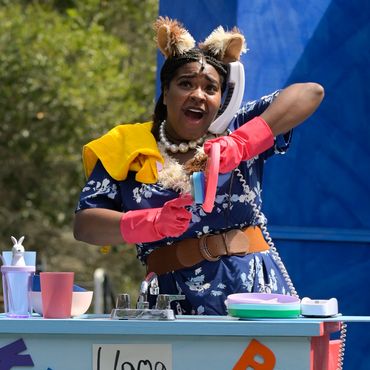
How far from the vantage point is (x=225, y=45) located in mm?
3531

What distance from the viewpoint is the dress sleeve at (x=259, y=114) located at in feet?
11.2

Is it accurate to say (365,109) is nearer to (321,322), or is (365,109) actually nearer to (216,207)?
(216,207)

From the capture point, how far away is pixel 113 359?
284 centimetres

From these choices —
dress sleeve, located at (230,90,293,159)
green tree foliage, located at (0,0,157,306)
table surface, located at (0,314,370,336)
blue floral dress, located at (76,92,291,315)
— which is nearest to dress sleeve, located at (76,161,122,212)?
blue floral dress, located at (76,92,291,315)

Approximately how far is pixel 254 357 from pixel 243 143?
640mm

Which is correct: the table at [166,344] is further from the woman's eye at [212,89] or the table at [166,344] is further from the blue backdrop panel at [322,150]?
the blue backdrop panel at [322,150]

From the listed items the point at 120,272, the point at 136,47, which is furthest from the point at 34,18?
→ the point at 120,272

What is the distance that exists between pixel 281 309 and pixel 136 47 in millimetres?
Result: 9124

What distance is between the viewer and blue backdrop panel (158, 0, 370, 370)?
14.8 ft

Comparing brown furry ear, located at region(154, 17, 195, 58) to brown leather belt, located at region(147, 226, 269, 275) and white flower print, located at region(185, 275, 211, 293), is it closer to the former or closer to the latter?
brown leather belt, located at region(147, 226, 269, 275)

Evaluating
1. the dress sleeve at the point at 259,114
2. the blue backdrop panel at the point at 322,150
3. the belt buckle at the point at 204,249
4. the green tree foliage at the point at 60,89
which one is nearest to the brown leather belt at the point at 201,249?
the belt buckle at the point at 204,249

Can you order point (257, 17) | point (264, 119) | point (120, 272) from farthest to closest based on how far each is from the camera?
point (120, 272)
point (257, 17)
point (264, 119)

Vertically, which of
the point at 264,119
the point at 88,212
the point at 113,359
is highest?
the point at 264,119

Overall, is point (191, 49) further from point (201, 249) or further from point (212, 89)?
point (201, 249)
